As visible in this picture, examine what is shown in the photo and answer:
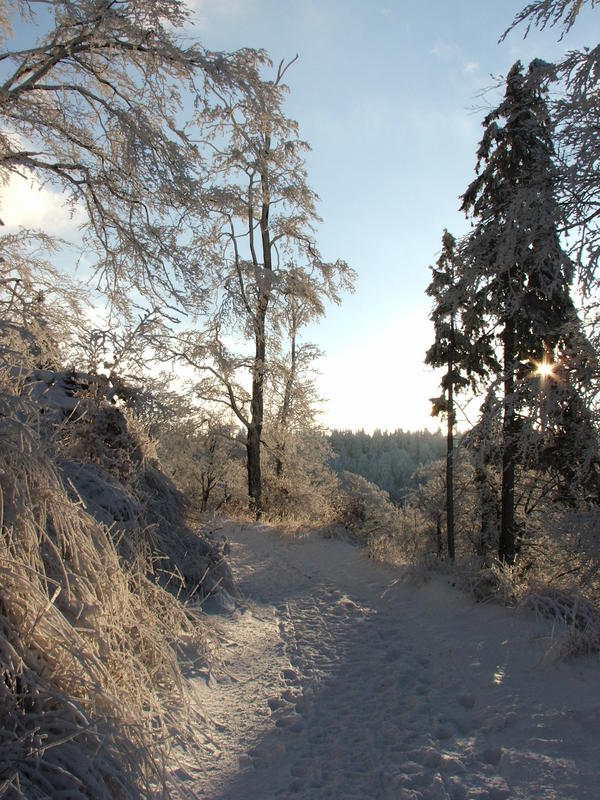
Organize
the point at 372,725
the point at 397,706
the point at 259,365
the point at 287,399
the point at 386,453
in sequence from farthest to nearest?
the point at 386,453
the point at 287,399
the point at 259,365
the point at 397,706
the point at 372,725

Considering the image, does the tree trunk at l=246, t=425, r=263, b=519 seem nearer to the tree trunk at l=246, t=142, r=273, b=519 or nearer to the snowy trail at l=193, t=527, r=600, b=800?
the tree trunk at l=246, t=142, r=273, b=519

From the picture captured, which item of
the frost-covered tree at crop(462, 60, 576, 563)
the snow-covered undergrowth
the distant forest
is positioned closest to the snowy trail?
the snow-covered undergrowth

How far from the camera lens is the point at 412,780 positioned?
295 centimetres

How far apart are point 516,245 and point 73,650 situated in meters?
5.48

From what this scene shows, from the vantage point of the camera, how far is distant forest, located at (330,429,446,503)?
6569 centimetres

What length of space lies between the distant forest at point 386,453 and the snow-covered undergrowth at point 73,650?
187 ft

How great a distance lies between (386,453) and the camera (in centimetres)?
7850

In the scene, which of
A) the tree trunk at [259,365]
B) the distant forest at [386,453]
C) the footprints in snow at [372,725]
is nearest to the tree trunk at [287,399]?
the tree trunk at [259,365]

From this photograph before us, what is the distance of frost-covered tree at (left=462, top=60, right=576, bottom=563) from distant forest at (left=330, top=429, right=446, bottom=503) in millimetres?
48039

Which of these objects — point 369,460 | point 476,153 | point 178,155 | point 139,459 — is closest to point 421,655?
point 139,459

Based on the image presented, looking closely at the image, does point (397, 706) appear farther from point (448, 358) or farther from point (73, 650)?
point (448, 358)

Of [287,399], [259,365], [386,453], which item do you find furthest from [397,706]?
[386,453]

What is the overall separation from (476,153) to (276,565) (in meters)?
11.0

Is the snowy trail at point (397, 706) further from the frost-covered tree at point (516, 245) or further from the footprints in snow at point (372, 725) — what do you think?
the frost-covered tree at point (516, 245)
